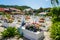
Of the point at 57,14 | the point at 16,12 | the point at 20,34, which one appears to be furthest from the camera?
the point at 16,12

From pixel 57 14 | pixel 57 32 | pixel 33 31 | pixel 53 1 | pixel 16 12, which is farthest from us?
pixel 16 12

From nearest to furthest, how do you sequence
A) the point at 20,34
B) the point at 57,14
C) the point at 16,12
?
the point at 20,34 < the point at 57,14 < the point at 16,12

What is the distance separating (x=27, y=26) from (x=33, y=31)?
993mm

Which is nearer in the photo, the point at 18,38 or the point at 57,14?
the point at 18,38

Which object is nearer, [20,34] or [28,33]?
[28,33]

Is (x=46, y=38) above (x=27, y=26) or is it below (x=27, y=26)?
below

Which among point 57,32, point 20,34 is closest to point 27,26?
point 20,34

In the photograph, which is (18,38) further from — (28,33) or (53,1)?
(53,1)

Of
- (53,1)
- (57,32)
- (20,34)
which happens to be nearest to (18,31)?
(20,34)

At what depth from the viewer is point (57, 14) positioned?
19.7 metres

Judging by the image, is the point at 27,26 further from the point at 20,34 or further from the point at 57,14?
the point at 57,14

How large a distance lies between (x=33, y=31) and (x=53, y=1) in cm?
1631

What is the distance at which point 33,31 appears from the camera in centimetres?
1002

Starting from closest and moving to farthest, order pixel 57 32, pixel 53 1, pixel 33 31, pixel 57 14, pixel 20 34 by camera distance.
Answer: pixel 57 32 < pixel 33 31 < pixel 20 34 < pixel 57 14 < pixel 53 1
